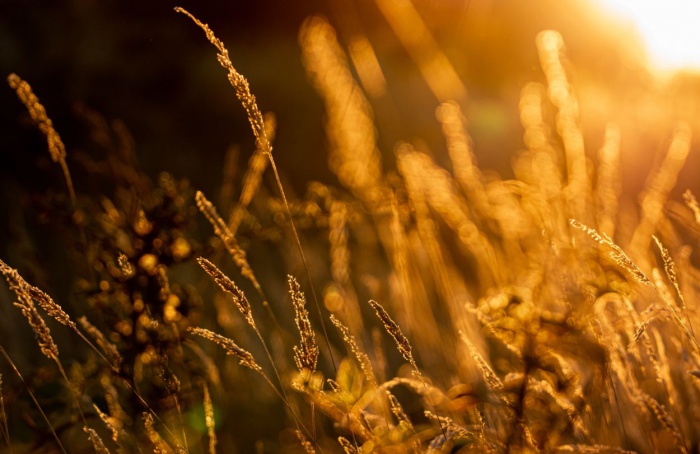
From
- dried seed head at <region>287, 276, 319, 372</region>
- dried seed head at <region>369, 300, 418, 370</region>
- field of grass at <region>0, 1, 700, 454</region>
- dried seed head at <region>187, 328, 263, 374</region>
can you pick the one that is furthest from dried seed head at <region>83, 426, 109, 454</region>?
dried seed head at <region>369, 300, 418, 370</region>

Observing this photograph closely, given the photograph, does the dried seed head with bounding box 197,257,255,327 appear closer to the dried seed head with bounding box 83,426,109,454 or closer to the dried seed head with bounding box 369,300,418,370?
the dried seed head with bounding box 369,300,418,370

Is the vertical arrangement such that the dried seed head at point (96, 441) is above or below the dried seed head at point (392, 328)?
below

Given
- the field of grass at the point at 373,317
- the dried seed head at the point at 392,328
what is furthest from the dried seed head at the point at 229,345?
the dried seed head at the point at 392,328

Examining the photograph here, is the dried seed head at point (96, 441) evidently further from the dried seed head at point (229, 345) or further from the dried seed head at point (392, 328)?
the dried seed head at point (392, 328)

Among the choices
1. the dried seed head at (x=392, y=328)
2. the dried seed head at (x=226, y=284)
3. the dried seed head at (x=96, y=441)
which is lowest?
the dried seed head at (x=96, y=441)

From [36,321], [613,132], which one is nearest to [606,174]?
[613,132]

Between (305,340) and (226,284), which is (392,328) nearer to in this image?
(305,340)

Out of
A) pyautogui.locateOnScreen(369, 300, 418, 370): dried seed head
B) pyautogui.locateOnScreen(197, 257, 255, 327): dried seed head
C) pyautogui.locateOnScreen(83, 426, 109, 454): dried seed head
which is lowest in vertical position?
pyautogui.locateOnScreen(83, 426, 109, 454): dried seed head

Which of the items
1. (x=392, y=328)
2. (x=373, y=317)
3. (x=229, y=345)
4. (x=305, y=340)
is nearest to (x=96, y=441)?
(x=229, y=345)

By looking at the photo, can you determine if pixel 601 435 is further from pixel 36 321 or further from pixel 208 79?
pixel 208 79
